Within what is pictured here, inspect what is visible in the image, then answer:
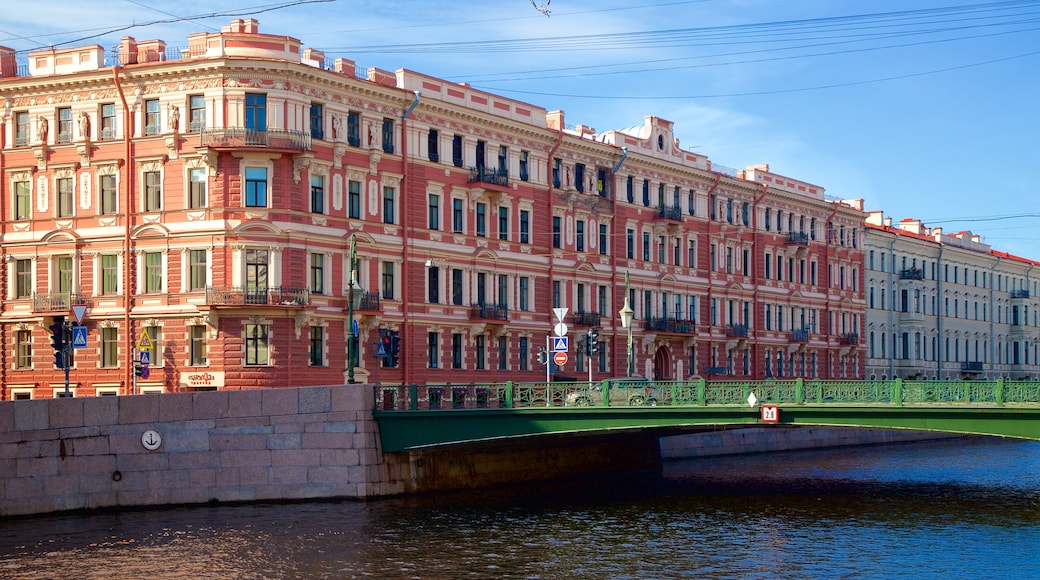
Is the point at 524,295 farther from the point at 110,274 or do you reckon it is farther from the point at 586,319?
the point at 110,274

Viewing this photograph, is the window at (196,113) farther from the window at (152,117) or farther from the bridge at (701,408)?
the bridge at (701,408)

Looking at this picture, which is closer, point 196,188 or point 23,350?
point 196,188

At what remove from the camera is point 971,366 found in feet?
308

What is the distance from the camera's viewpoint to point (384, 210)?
47.6m

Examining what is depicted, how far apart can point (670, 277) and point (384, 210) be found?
62.1ft

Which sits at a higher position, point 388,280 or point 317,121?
point 317,121

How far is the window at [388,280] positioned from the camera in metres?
47.5

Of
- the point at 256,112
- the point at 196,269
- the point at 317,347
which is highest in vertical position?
the point at 256,112

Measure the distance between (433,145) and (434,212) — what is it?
8.06 feet

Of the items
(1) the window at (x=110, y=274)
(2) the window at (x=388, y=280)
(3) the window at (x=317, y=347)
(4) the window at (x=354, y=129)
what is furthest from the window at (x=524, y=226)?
(1) the window at (x=110, y=274)

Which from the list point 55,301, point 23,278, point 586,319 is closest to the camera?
point 55,301

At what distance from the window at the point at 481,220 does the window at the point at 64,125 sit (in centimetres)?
1505

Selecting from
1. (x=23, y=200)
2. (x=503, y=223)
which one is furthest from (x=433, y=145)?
(x=23, y=200)

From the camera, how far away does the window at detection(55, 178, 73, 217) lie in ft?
151
